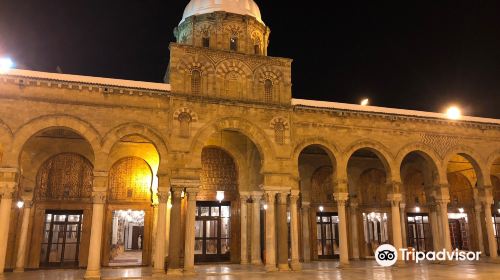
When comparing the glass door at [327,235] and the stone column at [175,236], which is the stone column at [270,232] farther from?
the glass door at [327,235]

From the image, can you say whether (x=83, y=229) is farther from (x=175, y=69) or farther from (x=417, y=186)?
(x=417, y=186)

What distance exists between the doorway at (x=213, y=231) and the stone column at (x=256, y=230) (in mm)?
1389

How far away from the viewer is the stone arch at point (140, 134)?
552 inches

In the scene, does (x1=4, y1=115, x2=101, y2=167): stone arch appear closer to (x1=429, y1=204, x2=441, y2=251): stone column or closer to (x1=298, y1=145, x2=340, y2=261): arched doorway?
(x1=298, y1=145, x2=340, y2=261): arched doorway

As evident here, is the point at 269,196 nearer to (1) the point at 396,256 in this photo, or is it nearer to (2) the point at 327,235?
(1) the point at 396,256

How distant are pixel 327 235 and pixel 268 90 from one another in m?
8.39

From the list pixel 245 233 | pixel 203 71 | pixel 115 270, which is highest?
pixel 203 71

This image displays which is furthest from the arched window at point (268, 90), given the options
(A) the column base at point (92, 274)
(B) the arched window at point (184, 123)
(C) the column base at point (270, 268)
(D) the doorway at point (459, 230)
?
(D) the doorway at point (459, 230)

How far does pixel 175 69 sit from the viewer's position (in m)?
15.5

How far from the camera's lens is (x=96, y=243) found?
1332cm

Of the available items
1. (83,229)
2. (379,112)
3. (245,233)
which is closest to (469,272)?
(379,112)

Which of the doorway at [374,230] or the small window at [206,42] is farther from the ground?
the small window at [206,42]

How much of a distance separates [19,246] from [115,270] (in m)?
3.70

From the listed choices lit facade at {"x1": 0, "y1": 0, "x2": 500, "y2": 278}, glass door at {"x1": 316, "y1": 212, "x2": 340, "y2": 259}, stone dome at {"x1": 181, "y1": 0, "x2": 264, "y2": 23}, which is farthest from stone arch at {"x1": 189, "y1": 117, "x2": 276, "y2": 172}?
A: stone dome at {"x1": 181, "y1": 0, "x2": 264, "y2": 23}
